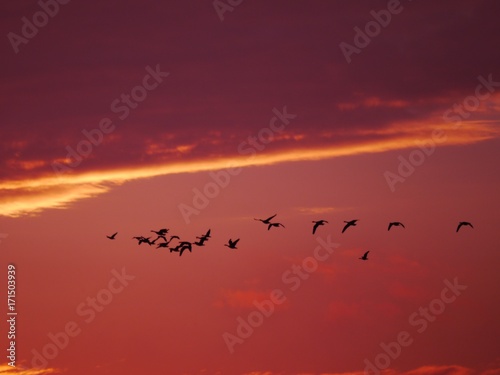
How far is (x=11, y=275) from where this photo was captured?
116750mm

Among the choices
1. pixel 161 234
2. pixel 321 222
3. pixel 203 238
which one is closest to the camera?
pixel 321 222

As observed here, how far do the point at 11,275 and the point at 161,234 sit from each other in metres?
19.3

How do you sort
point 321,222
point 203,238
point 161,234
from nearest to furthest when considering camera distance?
point 321,222, point 203,238, point 161,234

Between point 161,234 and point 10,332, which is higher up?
point 161,234

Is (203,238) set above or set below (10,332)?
above

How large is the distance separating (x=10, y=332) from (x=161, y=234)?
21592 mm

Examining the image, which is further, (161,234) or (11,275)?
(161,234)

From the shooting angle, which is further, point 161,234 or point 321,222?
point 161,234

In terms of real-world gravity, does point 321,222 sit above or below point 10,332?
above

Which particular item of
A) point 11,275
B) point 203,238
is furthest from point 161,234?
point 11,275

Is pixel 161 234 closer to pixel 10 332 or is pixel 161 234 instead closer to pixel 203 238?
pixel 203 238

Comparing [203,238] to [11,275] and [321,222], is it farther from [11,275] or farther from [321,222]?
[11,275]

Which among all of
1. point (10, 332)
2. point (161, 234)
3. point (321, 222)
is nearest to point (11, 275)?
point (10, 332)

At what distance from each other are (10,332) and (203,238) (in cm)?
2572
